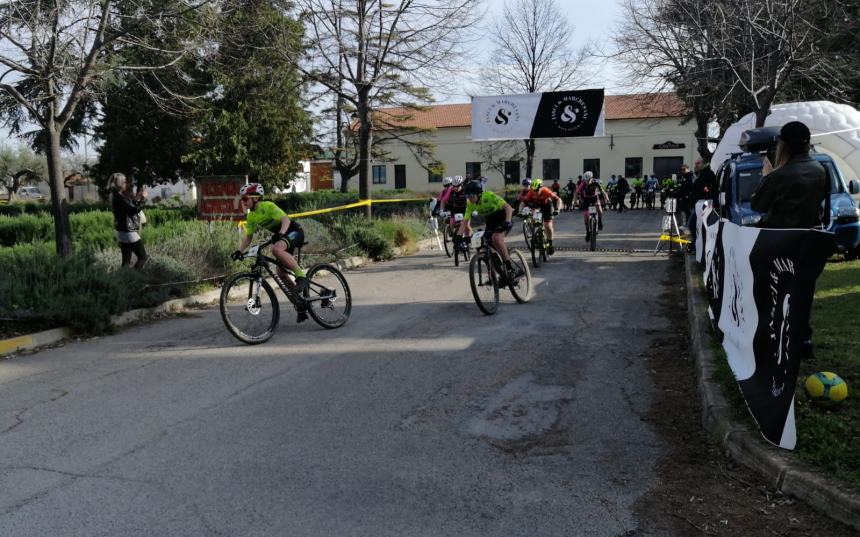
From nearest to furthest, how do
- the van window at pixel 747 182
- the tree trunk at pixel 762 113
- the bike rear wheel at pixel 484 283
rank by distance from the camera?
the bike rear wheel at pixel 484 283 → the van window at pixel 747 182 → the tree trunk at pixel 762 113

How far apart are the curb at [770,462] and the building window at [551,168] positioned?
193 ft

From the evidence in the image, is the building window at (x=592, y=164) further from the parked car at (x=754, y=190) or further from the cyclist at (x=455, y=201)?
the parked car at (x=754, y=190)

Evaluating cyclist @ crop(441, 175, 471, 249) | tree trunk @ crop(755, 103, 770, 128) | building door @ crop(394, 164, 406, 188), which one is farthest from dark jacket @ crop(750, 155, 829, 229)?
building door @ crop(394, 164, 406, 188)

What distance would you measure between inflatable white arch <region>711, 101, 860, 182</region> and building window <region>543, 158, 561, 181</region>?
46.3 meters

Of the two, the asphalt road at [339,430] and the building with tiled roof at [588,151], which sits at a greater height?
the building with tiled roof at [588,151]

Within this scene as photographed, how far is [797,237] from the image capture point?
183 inches

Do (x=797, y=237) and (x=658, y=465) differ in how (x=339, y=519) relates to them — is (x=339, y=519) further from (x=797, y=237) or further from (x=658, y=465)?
(x=797, y=237)

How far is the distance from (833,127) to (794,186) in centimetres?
1348

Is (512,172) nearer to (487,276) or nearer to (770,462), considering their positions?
(487,276)

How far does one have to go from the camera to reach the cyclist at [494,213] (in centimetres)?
1083

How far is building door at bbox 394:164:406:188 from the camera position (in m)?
70.6

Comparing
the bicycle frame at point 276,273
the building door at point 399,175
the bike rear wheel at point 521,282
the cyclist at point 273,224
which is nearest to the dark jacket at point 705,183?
the bike rear wheel at point 521,282

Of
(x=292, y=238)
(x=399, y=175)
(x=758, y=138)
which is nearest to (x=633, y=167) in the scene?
(x=399, y=175)

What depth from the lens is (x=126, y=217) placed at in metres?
11.3
